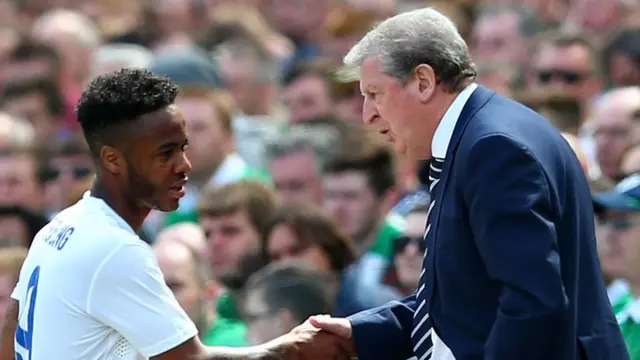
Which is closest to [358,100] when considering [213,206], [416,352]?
[213,206]

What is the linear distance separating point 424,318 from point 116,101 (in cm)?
119

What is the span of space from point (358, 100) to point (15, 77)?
116 inches

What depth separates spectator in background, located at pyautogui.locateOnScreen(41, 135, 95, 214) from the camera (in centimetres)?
1009

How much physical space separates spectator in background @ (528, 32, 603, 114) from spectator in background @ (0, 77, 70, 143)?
138 inches

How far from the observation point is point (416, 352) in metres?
5.31

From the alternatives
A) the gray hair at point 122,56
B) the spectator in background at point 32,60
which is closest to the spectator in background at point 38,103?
the gray hair at point 122,56

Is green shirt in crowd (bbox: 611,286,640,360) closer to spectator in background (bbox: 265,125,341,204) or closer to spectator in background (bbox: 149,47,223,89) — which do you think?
spectator in background (bbox: 265,125,341,204)

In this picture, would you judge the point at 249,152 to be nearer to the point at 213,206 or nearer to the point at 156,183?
the point at 213,206

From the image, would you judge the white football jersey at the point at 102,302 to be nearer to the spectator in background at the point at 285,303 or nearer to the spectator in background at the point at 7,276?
the spectator in background at the point at 285,303

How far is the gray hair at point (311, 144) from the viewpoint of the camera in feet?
30.3

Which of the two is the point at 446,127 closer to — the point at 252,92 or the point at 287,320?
the point at 287,320

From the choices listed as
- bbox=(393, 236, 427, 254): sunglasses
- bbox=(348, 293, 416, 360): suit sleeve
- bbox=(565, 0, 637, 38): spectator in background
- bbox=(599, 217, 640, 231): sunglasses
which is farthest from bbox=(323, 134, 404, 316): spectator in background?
bbox=(565, 0, 637, 38): spectator in background

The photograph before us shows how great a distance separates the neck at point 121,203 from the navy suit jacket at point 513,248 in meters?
0.93

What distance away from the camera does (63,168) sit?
33.3 ft
